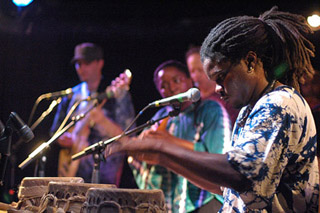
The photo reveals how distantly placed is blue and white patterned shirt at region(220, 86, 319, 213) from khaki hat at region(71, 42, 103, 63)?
182 inches

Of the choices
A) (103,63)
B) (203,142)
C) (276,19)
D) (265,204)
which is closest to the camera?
(265,204)

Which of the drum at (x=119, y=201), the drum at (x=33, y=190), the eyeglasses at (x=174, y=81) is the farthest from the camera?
the eyeglasses at (x=174, y=81)

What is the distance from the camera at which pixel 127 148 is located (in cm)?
151

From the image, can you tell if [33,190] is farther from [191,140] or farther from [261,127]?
[191,140]

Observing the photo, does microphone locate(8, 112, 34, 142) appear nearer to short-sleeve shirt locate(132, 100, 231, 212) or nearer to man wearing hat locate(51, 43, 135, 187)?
short-sleeve shirt locate(132, 100, 231, 212)

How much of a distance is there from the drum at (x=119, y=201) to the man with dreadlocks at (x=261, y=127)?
161 mm

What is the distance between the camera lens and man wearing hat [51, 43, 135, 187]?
217 inches

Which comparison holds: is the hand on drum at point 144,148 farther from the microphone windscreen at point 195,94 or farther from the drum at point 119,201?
the microphone windscreen at point 195,94

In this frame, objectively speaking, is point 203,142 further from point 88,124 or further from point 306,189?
point 306,189

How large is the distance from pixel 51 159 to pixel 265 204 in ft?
16.2

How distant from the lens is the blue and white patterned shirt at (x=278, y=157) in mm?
1427

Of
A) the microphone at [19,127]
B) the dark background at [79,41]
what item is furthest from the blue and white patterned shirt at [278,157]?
the dark background at [79,41]

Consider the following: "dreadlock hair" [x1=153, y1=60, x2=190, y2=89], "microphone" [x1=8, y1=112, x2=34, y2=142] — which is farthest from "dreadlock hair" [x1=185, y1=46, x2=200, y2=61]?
"microphone" [x1=8, y1=112, x2=34, y2=142]

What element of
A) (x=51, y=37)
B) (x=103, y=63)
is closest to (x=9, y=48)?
(x=51, y=37)
